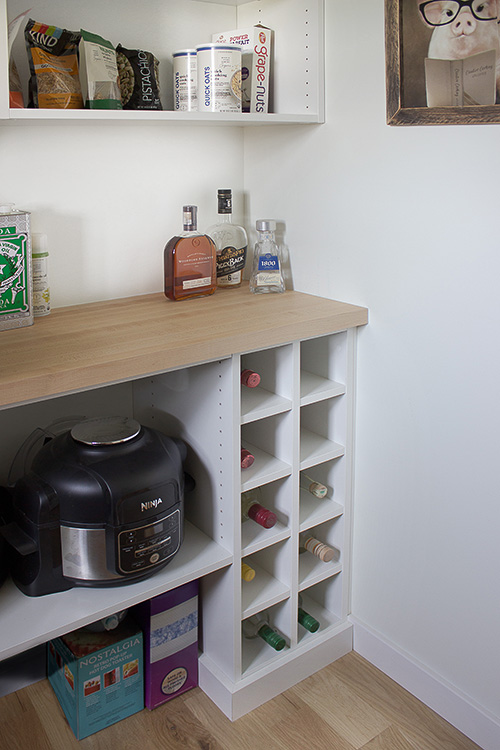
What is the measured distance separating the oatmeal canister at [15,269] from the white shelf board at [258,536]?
0.66 metres

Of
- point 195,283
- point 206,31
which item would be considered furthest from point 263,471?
point 206,31

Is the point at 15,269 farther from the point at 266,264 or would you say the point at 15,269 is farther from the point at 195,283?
the point at 266,264

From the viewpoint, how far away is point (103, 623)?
1545 mm

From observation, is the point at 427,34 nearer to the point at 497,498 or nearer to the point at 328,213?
the point at 328,213

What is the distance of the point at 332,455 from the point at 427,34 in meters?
0.91

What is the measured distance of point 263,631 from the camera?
166 cm

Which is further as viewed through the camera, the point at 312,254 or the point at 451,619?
the point at 312,254

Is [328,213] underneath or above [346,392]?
above

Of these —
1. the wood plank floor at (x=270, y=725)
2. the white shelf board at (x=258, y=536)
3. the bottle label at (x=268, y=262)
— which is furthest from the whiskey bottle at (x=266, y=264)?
the wood plank floor at (x=270, y=725)

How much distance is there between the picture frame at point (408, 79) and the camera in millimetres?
1319

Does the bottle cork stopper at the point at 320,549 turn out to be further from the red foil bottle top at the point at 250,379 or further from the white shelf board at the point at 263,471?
the red foil bottle top at the point at 250,379

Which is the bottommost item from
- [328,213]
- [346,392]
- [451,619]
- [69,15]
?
[451,619]

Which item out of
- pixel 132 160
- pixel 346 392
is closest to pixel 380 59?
pixel 132 160

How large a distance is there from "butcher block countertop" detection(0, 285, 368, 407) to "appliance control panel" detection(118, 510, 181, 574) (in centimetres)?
31
